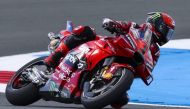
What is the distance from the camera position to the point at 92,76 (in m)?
8.52

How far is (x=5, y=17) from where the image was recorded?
55.1 feet

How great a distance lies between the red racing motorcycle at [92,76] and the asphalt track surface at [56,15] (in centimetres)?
436

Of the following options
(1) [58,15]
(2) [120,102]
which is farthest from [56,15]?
(2) [120,102]

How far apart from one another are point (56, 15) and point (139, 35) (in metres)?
8.59

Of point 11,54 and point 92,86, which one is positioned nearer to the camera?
point 92,86

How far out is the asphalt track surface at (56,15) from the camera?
14.7 metres

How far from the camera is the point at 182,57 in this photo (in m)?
12.8

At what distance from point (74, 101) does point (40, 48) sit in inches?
214

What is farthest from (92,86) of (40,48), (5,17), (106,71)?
(5,17)

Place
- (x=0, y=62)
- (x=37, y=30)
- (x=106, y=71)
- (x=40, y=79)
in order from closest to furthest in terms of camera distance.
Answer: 1. (x=106, y=71)
2. (x=40, y=79)
3. (x=0, y=62)
4. (x=37, y=30)

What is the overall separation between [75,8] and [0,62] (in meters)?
5.22

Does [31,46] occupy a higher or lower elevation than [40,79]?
lower

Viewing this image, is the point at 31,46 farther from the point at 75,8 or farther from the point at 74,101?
the point at 74,101

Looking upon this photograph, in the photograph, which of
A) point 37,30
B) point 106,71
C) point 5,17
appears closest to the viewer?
point 106,71
